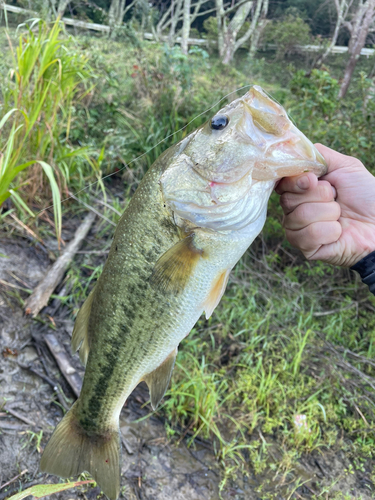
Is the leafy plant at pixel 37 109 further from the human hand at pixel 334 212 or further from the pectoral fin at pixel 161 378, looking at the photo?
the human hand at pixel 334 212

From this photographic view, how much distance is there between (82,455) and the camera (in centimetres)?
146

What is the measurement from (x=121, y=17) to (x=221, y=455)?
40.4 feet

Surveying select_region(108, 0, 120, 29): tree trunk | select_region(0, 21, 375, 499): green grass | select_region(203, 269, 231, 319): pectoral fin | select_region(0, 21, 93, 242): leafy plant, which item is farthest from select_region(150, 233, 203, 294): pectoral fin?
select_region(108, 0, 120, 29): tree trunk

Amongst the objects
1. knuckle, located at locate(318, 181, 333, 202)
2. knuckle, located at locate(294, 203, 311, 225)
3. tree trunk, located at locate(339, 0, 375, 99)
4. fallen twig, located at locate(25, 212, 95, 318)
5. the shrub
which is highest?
the shrub

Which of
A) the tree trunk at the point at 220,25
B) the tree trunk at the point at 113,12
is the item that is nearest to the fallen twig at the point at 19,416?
the tree trunk at the point at 113,12

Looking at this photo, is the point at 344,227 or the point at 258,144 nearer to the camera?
the point at 258,144

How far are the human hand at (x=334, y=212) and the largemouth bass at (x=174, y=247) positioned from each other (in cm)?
31

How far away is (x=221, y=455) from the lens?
2318 mm

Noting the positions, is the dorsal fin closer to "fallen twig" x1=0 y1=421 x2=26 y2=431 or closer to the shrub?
"fallen twig" x1=0 y1=421 x2=26 y2=431

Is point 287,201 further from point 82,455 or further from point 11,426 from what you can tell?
point 11,426

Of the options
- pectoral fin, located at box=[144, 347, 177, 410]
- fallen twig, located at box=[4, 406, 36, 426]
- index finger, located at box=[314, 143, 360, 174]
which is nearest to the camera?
pectoral fin, located at box=[144, 347, 177, 410]

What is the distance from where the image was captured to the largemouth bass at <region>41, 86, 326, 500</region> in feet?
3.73

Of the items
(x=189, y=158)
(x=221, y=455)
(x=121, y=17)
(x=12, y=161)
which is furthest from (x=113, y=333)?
(x=121, y=17)

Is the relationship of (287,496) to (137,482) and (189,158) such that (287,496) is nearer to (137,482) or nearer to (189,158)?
(137,482)
